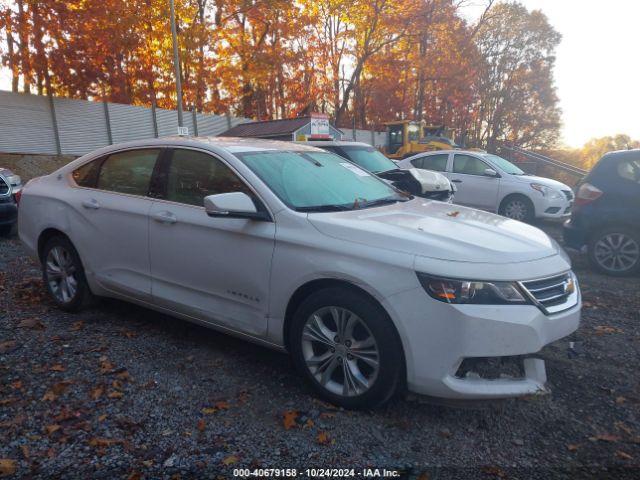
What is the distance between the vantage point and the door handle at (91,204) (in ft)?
14.0

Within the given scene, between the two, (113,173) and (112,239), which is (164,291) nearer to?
(112,239)

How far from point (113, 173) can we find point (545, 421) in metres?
3.77

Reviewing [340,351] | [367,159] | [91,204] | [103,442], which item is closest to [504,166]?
[367,159]

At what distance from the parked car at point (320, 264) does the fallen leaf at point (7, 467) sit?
4.63 feet

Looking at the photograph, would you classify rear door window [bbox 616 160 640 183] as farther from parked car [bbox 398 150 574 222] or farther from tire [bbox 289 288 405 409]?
tire [bbox 289 288 405 409]

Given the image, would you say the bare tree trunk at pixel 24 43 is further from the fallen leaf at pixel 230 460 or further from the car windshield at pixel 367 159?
the fallen leaf at pixel 230 460

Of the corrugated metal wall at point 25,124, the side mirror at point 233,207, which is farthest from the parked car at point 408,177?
the corrugated metal wall at point 25,124

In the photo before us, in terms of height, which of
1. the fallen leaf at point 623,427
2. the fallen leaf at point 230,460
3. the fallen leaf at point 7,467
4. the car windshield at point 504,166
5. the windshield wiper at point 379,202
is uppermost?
the windshield wiper at point 379,202

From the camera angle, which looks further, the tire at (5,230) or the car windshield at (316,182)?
the tire at (5,230)

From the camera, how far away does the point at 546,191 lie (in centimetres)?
1021

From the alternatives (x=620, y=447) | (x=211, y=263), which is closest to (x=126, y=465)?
(x=211, y=263)

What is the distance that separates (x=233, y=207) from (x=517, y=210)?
8580mm

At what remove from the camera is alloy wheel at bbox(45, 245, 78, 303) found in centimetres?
456

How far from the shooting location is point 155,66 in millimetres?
22375
